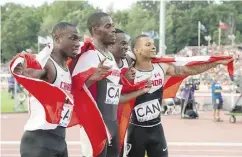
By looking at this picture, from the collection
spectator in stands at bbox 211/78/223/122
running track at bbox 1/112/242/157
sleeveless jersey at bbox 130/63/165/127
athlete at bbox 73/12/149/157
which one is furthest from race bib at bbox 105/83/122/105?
spectator in stands at bbox 211/78/223/122

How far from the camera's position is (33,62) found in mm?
4496

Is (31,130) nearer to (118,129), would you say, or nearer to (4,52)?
(118,129)

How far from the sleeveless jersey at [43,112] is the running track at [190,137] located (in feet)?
20.0

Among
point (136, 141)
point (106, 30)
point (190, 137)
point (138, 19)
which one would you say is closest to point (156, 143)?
point (136, 141)

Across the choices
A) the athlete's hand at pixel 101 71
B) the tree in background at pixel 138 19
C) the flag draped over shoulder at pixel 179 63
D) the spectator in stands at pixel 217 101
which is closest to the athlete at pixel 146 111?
the flag draped over shoulder at pixel 179 63

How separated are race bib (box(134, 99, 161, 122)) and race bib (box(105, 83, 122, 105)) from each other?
2.03 ft

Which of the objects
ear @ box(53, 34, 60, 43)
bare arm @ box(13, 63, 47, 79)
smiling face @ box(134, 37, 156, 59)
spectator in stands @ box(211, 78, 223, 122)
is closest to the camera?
bare arm @ box(13, 63, 47, 79)

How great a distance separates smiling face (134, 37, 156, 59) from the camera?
610 centimetres

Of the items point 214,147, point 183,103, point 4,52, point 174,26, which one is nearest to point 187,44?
point 174,26

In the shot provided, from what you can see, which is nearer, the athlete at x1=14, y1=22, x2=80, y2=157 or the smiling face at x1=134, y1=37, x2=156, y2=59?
the athlete at x1=14, y1=22, x2=80, y2=157

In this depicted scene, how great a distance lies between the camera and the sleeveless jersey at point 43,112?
4688mm

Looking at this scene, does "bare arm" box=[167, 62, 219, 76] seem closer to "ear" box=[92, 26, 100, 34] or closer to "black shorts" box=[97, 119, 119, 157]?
"black shorts" box=[97, 119, 119, 157]

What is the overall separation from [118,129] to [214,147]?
6.69 meters

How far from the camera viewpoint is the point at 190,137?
1381 cm
